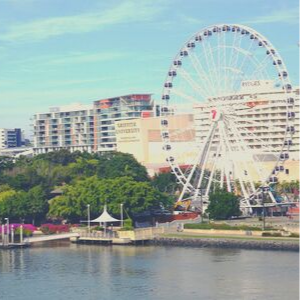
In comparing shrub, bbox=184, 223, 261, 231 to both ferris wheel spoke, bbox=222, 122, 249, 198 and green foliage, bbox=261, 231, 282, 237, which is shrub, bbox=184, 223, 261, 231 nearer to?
green foliage, bbox=261, 231, 282, 237

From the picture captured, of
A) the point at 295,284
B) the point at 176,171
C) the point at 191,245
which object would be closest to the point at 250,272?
the point at 295,284

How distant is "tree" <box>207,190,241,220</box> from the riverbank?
14.1 ft

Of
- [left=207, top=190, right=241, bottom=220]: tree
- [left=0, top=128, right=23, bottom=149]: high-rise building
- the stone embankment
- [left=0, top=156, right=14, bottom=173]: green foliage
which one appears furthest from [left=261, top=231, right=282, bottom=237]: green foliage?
[left=0, top=128, right=23, bottom=149]: high-rise building

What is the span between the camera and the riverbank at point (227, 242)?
5219 cm

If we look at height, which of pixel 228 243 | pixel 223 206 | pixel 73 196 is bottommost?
pixel 228 243

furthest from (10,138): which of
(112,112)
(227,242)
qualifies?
(227,242)

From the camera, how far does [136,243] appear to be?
5844 centimetres

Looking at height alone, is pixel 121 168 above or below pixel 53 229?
above

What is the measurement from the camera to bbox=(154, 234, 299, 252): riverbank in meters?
52.2

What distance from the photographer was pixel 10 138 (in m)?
170

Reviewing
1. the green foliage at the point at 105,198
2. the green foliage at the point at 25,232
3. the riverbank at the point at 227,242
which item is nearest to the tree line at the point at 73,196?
the green foliage at the point at 105,198

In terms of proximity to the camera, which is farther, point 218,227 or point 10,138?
point 10,138

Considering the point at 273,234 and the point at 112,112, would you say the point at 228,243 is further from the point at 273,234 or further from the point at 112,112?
the point at 112,112

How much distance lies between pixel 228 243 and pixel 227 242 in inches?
4.5
